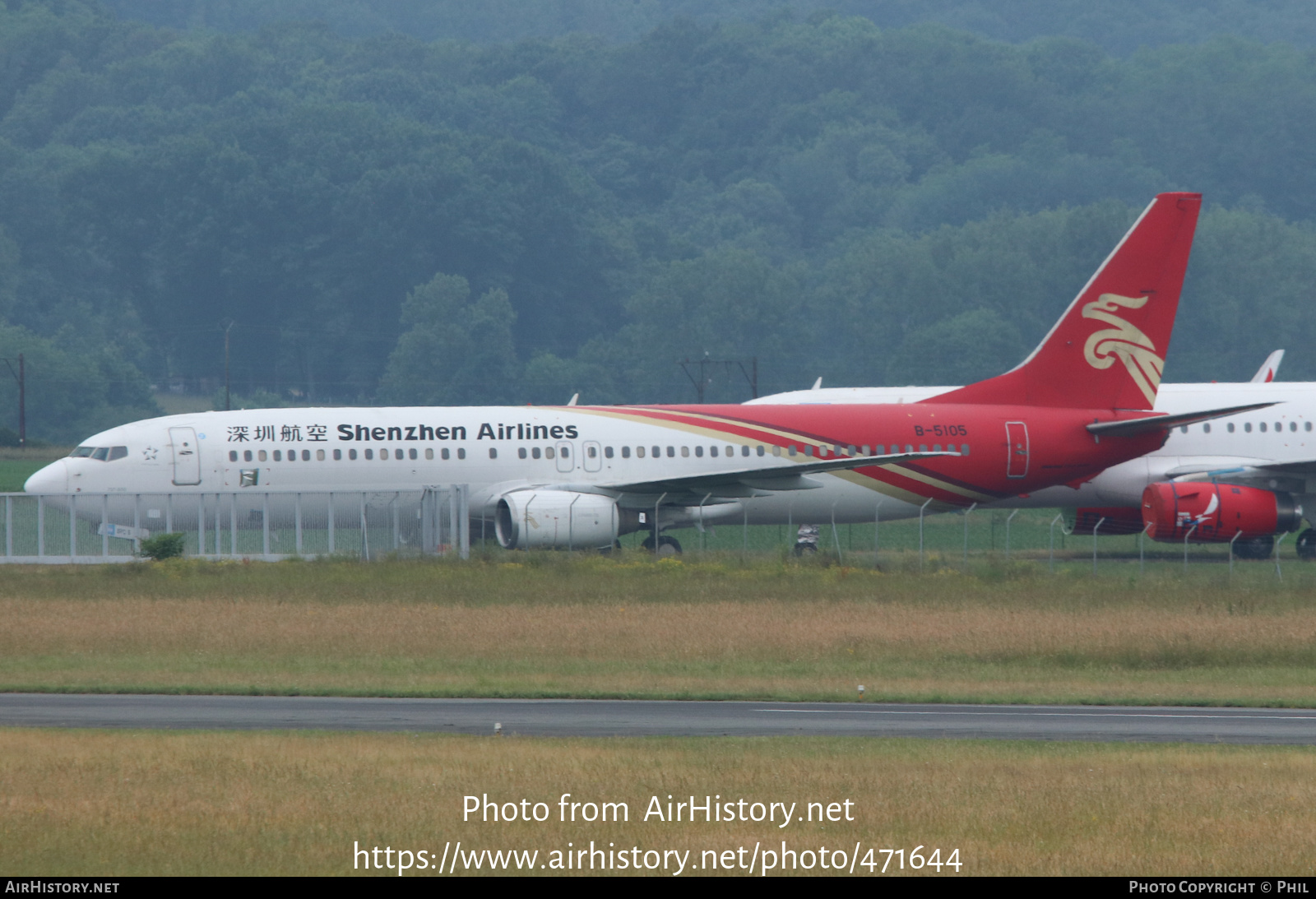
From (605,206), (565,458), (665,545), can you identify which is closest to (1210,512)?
(665,545)

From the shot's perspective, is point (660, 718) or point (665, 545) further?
point (665, 545)

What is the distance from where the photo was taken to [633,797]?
1484 centimetres

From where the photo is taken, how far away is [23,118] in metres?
172

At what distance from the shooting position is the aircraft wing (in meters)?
40.8

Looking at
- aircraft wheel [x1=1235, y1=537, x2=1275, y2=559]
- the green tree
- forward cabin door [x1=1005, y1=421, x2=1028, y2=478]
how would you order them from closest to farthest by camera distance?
forward cabin door [x1=1005, y1=421, x2=1028, y2=478] → aircraft wheel [x1=1235, y1=537, x2=1275, y2=559] → the green tree

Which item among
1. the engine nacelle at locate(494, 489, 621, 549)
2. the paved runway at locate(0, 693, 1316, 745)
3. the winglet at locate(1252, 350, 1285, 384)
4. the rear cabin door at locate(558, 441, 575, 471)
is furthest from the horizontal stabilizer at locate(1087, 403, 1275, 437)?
the paved runway at locate(0, 693, 1316, 745)

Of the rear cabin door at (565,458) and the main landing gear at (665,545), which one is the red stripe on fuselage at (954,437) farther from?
the main landing gear at (665,545)

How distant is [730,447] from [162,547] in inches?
524

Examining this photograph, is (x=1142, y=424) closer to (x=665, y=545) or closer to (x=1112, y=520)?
(x=1112, y=520)

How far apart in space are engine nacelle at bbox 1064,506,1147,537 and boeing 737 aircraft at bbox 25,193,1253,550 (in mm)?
3704

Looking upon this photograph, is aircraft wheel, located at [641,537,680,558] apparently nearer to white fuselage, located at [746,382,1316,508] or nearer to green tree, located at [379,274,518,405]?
white fuselage, located at [746,382,1316,508]

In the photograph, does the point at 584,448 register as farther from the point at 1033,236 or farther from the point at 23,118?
the point at 23,118

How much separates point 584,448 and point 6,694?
2192 cm
